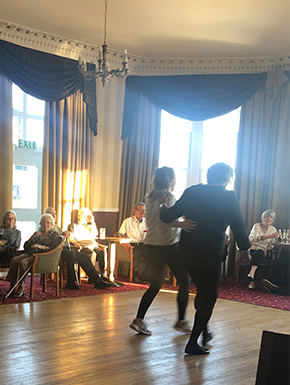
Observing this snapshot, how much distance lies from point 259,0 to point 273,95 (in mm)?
2271

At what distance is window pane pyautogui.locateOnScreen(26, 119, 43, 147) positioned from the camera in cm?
714

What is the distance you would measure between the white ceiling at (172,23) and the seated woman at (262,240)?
296 cm

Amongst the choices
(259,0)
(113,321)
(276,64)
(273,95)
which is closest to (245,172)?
(273,95)

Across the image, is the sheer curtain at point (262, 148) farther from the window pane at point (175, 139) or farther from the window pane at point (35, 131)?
the window pane at point (35, 131)

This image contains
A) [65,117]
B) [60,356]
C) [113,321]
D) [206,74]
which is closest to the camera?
[60,356]

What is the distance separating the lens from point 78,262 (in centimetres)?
610

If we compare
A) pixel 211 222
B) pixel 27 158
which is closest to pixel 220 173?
A: pixel 211 222

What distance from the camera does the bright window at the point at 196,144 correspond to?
792 cm

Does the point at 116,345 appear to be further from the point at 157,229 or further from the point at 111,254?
the point at 111,254

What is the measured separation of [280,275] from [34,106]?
518 cm

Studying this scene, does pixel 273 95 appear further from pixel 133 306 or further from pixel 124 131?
pixel 133 306

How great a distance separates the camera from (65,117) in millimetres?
7133

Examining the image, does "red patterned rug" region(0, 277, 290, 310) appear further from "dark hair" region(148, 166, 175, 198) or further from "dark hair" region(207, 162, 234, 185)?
"dark hair" region(207, 162, 234, 185)

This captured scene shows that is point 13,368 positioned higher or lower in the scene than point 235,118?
lower
